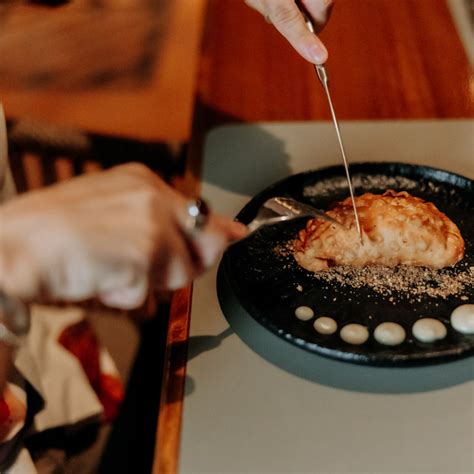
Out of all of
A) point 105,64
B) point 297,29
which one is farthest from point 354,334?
point 105,64

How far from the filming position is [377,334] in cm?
83

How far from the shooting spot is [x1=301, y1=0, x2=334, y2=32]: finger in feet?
3.44

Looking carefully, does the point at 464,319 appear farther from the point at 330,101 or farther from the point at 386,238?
the point at 330,101

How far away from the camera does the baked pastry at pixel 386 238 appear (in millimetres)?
924

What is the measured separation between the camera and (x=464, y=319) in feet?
2.72

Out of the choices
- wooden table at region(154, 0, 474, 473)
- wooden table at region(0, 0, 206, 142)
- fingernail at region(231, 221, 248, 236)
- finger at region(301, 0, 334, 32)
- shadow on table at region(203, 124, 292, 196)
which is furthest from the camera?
wooden table at region(0, 0, 206, 142)

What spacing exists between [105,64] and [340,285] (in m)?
1.37

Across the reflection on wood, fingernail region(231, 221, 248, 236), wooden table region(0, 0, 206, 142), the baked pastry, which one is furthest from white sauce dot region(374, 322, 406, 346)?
the reflection on wood

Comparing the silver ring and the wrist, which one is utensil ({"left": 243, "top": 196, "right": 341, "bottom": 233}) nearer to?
the silver ring

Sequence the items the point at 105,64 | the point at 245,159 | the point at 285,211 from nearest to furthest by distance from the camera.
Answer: the point at 285,211, the point at 245,159, the point at 105,64

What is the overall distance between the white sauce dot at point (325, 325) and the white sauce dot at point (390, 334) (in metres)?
0.05

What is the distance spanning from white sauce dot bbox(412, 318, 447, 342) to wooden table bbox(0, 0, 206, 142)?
91 centimetres

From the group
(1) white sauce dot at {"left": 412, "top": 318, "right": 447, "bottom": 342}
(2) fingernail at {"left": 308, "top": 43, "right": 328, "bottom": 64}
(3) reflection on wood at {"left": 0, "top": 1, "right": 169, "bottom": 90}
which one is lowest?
(3) reflection on wood at {"left": 0, "top": 1, "right": 169, "bottom": 90}

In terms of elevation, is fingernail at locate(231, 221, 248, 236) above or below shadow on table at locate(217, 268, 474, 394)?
above
